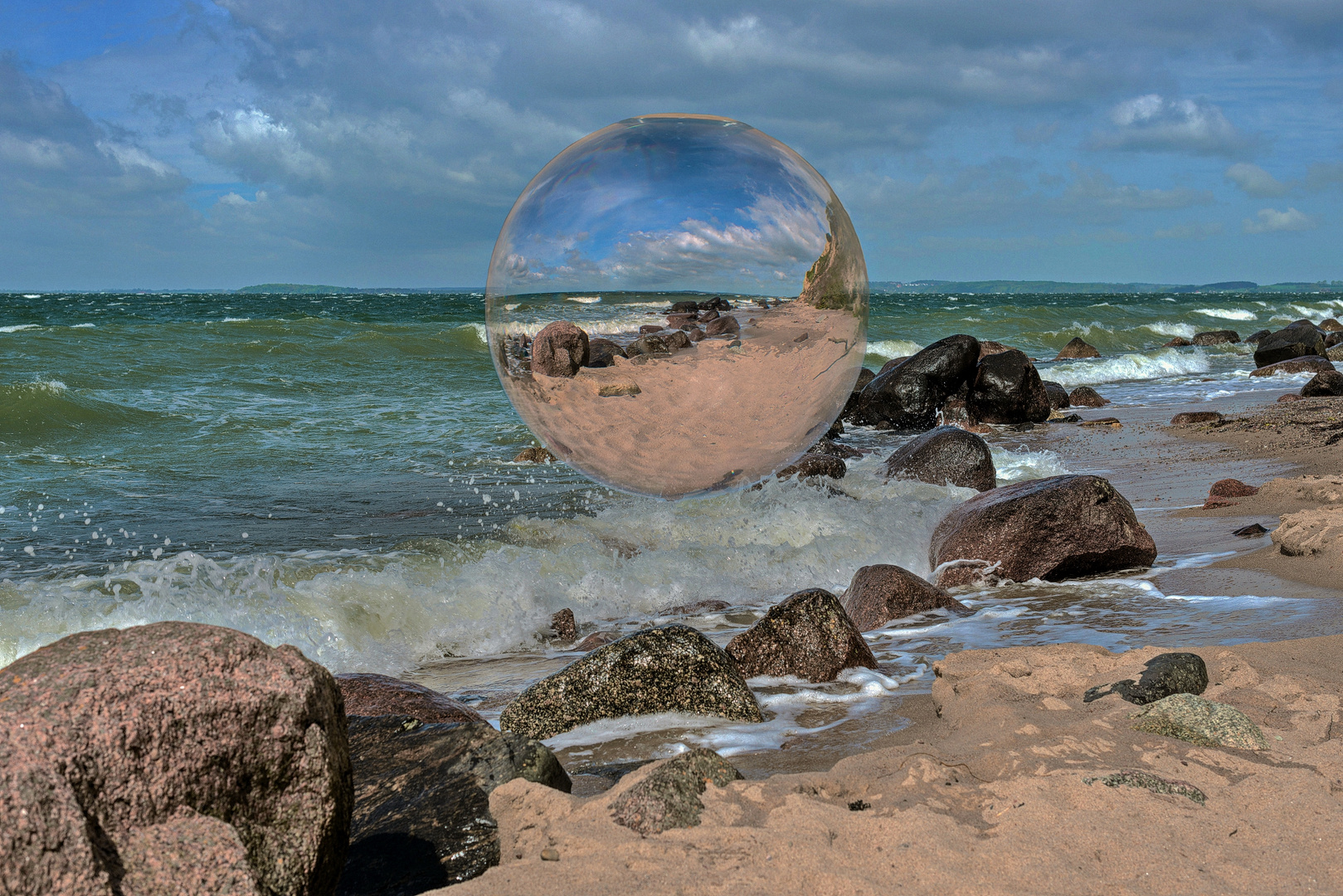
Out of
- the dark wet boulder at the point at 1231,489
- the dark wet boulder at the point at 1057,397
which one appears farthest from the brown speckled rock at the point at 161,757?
the dark wet boulder at the point at 1057,397

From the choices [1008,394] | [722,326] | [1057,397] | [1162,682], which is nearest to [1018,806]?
[1162,682]

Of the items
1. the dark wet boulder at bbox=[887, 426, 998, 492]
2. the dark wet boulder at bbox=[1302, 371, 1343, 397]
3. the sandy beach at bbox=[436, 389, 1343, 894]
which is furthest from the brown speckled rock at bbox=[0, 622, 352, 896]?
the dark wet boulder at bbox=[1302, 371, 1343, 397]

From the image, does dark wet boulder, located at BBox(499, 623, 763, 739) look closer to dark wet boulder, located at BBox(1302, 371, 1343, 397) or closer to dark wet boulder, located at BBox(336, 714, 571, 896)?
dark wet boulder, located at BBox(336, 714, 571, 896)

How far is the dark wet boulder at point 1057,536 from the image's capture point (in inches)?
235

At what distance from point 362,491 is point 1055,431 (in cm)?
1006

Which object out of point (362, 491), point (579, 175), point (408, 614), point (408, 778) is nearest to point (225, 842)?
point (408, 778)

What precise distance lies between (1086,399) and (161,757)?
18.0 m

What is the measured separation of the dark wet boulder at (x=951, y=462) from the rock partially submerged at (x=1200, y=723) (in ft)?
21.6

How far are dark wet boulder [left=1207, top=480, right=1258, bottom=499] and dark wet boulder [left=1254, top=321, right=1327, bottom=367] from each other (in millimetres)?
15756

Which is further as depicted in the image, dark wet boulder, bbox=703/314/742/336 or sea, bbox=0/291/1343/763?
sea, bbox=0/291/1343/763

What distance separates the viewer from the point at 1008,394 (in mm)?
15367

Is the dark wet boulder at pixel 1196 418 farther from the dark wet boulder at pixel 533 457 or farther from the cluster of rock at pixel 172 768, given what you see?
the cluster of rock at pixel 172 768

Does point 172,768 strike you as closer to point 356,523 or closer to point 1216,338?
point 356,523

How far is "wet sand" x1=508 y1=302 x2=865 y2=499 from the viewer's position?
8.01 feet
